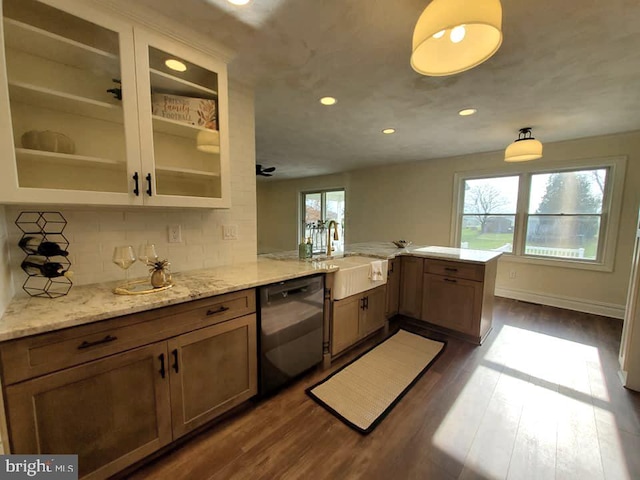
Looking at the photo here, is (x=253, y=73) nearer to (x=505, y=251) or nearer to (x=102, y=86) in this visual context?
(x=102, y=86)

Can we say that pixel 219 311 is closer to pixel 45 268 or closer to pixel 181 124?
pixel 45 268

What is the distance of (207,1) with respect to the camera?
4.26 feet

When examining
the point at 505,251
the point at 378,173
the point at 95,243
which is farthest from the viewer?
the point at 378,173

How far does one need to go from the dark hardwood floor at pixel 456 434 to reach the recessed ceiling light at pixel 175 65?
2258 mm

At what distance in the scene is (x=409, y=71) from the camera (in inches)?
74.9

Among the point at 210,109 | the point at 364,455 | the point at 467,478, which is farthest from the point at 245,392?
the point at 210,109

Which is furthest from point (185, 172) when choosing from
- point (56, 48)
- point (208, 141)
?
point (56, 48)

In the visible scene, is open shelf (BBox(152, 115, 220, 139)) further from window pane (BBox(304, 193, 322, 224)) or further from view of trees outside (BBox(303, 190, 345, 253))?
window pane (BBox(304, 193, 322, 224))

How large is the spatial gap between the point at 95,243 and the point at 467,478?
8.10 ft

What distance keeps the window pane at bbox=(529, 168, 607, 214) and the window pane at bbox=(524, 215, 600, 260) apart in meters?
0.12

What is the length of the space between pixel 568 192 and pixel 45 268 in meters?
5.56

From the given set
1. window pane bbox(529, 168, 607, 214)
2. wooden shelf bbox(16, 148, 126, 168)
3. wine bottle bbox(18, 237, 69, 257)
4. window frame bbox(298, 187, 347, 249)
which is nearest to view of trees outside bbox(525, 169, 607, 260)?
window pane bbox(529, 168, 607, 214)

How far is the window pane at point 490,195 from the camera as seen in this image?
4094mm

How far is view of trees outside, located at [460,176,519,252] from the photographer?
413cm
